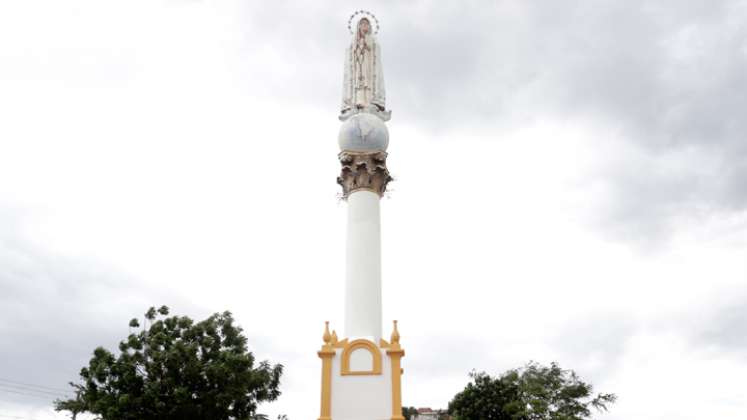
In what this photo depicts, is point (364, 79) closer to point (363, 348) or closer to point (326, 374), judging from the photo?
point (363, 348)

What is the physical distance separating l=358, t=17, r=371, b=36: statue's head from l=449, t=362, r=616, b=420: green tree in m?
20.5

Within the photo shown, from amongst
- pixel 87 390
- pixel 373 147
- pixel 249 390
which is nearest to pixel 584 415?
pixel 249 390

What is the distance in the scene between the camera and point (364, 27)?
25328 mm

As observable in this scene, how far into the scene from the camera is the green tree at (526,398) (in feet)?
109

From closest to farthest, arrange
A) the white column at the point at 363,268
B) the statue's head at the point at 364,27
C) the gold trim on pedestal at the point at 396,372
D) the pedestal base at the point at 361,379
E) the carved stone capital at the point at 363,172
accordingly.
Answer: the gold trim on pedestal at the point at 396,372, the pedestal base at the point at 361,379, the white column at the point at 363,268, the carved stone capital at the point at 363,172, the statue's head at the point at 364,27

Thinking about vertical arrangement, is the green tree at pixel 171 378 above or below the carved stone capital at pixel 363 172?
below

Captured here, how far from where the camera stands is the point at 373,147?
22.5 m

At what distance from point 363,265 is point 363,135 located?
15.7 ft

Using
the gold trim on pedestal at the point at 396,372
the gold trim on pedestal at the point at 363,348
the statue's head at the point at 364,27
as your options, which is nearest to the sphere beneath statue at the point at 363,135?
the statue's head at the point at 364,27

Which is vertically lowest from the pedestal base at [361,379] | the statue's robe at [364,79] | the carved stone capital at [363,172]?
the pedestal base at [361,379]

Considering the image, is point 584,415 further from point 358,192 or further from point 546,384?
point 358,192

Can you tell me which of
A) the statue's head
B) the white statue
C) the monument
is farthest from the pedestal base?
the statue's head

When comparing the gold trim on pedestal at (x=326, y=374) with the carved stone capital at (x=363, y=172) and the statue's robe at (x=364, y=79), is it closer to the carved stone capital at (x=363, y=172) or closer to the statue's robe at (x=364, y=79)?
the carved stone capital at (x=363, y=172)

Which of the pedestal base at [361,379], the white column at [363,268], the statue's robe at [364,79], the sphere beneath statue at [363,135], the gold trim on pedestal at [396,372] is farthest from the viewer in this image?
the statue's robe at [364,79]
